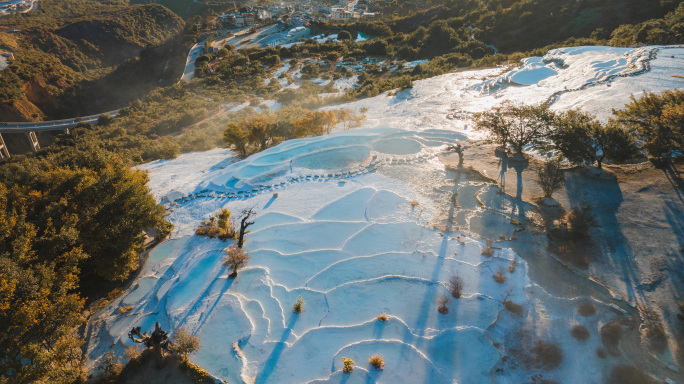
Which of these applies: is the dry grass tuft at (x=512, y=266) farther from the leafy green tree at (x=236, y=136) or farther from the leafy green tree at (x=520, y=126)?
the leafy green tree at (x=236, y=136)

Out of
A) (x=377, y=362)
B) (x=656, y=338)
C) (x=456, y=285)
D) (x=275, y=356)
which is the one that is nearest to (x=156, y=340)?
(x=275, y=356)

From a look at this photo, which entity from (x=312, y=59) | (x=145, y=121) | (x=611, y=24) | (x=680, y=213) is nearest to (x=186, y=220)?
(x=680, y=213)

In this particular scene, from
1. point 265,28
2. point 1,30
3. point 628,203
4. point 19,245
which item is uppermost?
point 1,30

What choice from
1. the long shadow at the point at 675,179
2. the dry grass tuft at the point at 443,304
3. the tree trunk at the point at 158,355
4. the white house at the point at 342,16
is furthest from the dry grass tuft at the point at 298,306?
the white house at the point at 342,16

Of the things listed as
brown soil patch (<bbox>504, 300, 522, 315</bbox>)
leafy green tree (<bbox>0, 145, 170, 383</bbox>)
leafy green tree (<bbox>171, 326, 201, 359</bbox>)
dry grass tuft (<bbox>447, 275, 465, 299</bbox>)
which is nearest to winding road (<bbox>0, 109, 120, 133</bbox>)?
leafy green tree (<bbox>0, 145, 170, 383</bbox>)

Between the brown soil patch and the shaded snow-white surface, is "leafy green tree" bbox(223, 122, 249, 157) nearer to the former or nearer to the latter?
the shaded snow-white surface

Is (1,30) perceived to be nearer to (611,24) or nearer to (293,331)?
(293,331)
